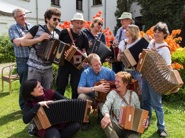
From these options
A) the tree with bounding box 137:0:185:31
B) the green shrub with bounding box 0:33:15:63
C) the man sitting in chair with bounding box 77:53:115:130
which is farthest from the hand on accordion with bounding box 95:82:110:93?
the tree with bounding box 137:0:185:31

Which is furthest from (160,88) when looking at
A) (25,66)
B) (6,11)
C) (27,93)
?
(6,11)

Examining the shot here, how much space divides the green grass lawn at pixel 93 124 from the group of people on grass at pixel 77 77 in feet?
0.64

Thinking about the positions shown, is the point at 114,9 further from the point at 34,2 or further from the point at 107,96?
the point at 107,96

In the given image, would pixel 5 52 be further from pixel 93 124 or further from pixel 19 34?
pixel 93 124

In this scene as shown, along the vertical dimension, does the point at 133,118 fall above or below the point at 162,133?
above

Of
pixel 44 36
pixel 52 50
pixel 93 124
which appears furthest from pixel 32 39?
pixel 93 124

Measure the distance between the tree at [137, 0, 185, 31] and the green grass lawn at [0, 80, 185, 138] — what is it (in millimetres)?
10631

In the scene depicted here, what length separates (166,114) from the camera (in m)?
4.94

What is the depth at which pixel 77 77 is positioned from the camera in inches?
180

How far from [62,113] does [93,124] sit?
1.05 meters

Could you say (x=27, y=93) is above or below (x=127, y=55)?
below

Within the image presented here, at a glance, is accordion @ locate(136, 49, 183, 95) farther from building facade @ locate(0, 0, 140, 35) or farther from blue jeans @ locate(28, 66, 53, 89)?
building facade @ locate(0, 0, 140, 35)

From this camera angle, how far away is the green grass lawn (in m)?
4.01

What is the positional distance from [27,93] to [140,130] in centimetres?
170
